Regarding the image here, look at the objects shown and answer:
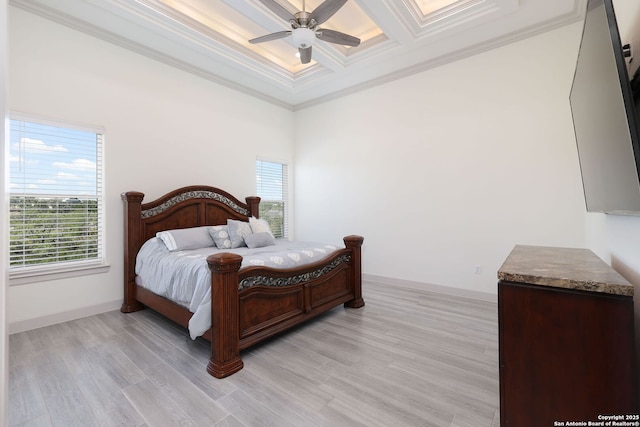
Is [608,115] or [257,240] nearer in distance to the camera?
[608,115]

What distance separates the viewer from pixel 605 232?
1.90 meters

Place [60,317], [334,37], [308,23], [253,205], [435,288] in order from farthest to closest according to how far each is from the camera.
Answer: [253,205] → [435,288] → [60,317] → [334,37] → [308,23]

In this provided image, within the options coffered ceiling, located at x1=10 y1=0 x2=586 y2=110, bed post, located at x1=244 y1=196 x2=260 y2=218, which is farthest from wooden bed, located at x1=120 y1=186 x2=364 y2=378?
coffered ceiling, located at x1=10 y1=0 x2=586 y2=110

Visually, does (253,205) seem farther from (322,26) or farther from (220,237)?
(322,26)

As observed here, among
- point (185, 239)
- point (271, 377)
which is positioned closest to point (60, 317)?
point (185, 239)

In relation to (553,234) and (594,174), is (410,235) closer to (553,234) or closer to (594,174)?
(553,234)

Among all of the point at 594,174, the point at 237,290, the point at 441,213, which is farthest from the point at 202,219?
the point at 594,174

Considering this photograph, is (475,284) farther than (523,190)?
Yes

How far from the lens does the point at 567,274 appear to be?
1.18 metres

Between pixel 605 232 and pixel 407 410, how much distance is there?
179 cm

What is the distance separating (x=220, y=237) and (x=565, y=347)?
131 inches


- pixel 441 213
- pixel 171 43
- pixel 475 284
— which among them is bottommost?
pixel 475 284

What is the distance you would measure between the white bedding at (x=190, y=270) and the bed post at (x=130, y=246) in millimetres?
87

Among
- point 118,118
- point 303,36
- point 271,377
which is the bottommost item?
point 271,377
